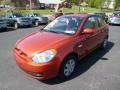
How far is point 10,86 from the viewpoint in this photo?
Answer: 194 inches

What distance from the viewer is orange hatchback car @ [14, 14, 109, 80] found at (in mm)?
4719

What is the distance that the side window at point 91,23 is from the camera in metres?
6.27

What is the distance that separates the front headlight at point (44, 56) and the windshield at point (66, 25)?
1263mm

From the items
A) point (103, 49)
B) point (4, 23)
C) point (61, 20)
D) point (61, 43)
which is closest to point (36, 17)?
point (4, 23)

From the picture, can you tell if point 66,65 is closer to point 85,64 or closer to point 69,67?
point 69,67

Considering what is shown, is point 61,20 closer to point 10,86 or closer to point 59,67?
point 59,67

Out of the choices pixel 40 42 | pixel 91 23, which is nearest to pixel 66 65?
pixel 40 42

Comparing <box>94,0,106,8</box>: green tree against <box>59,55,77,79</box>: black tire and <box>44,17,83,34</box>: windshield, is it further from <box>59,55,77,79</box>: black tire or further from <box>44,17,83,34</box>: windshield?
<box>59,55,77,79</box>: black tire

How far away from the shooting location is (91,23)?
671 cm

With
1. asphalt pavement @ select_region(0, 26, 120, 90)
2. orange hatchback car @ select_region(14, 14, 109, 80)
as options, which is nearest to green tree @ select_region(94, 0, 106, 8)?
asphalt pavement @ select_region(0, 26, 120, 90)

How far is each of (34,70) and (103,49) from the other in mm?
4558

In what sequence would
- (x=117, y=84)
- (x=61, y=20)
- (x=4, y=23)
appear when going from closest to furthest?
(x=117, y=84), (x=61, y=20), (x=4, y=23)

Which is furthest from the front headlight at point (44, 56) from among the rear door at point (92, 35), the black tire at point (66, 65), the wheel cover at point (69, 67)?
the rear door at point (92, 35)

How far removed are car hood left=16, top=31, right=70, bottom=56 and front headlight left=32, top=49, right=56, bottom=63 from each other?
4.8 inches
